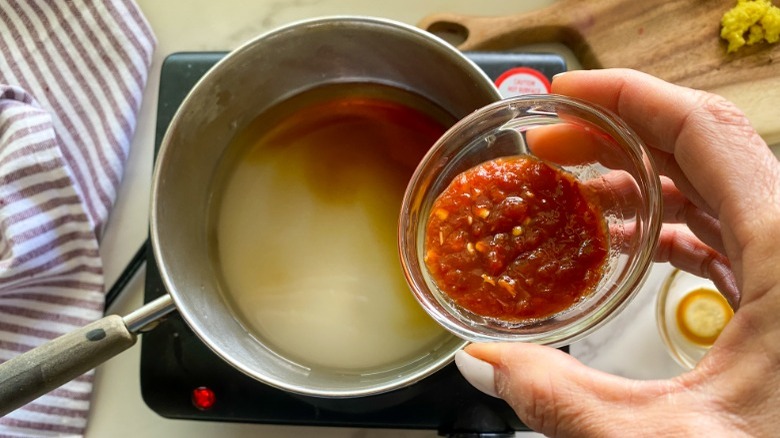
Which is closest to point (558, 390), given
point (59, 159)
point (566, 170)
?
point (566, 170)

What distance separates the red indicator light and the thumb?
0.36 meters

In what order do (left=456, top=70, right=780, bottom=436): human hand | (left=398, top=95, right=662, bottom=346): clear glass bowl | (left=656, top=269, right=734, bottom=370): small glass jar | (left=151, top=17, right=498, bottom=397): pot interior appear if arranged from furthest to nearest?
(left=656, top=269, right=734, bottom=370): small glass jar
(left=151, top=17, right=498, bottom=397): pot interior
(left=398, top=95, right=662, bottom=346): clear glass bowl
(left=456, top=70, right=780, bottom=436): human hand

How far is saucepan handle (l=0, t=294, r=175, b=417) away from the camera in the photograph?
0.64 metres

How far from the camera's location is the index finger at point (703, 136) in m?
0.54

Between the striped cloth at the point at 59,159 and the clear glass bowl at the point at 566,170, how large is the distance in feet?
1.46

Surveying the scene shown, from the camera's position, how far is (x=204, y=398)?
0.79m

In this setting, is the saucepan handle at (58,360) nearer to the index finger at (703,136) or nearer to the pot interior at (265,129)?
the pot interior at (265,129)

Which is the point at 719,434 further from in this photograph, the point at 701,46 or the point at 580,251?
the point at 701,46

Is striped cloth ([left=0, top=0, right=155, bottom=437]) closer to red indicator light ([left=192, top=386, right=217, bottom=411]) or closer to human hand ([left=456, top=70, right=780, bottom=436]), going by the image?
red indicator light ([left=192, top=386, right=217, bottom=411])

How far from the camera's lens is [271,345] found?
2.64 feet

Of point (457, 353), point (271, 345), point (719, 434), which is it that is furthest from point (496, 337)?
point (271, 345)

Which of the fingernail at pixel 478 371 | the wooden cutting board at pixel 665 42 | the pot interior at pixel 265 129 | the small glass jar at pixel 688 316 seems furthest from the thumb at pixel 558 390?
the wooden cutting board at pixel 665 42

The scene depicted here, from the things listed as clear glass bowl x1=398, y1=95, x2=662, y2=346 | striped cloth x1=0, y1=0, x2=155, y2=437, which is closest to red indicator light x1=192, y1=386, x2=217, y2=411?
striped cloth x1=0, y1=0, x2=155, y2=437

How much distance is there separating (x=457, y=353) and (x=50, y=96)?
0.65 m
